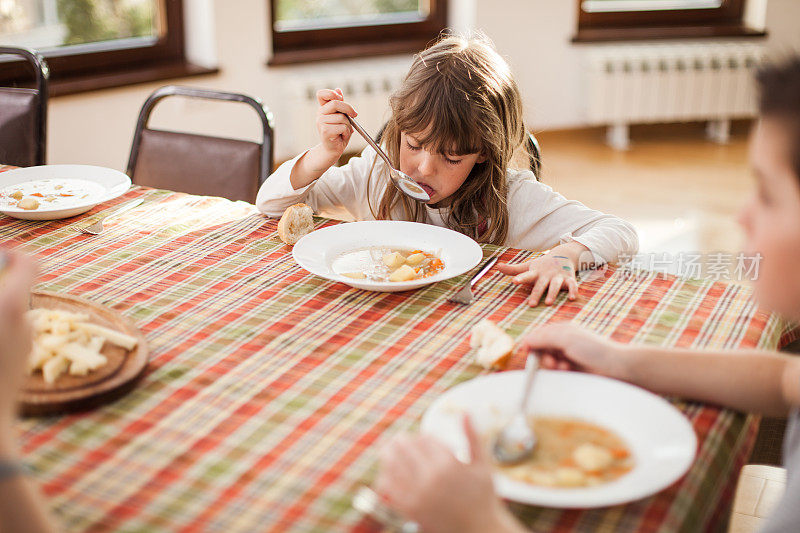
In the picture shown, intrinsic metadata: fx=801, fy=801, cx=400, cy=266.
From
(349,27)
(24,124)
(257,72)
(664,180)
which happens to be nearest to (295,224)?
(24,124)

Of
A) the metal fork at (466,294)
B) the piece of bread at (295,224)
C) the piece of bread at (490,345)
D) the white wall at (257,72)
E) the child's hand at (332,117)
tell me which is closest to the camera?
the piece of bread at (490,345)

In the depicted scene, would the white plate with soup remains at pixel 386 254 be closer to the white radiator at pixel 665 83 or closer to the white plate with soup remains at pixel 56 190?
the white plate with soup remains at pixel 56 190

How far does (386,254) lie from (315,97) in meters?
2.84

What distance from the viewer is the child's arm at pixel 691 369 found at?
35.1 inches

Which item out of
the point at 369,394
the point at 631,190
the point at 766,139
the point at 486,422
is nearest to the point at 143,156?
the point at 369,394

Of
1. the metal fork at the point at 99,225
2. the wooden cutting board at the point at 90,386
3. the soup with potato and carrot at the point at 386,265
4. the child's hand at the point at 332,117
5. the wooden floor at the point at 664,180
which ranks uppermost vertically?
the child's hand at the point at 332,117

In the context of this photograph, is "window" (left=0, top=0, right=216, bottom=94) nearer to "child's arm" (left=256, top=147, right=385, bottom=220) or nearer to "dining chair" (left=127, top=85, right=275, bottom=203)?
"dining chair" (left=127, top=85, right=275, bottom=203)

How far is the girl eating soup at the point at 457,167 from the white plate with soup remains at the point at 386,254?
179 mm

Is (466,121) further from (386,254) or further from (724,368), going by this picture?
(724,368)

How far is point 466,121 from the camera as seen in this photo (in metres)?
1.50

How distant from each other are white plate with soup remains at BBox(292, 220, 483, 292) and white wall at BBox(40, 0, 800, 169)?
1.92m

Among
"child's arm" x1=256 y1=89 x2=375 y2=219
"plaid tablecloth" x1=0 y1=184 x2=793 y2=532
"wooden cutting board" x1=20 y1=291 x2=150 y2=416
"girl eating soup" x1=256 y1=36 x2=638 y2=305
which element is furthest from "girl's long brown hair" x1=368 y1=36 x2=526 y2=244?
"wooden cutting board" x1=20 y1=291 x2=150 y2=416

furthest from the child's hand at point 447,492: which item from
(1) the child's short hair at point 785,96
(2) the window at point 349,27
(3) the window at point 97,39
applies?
(2) the window at point 349,27

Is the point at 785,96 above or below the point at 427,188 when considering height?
above
